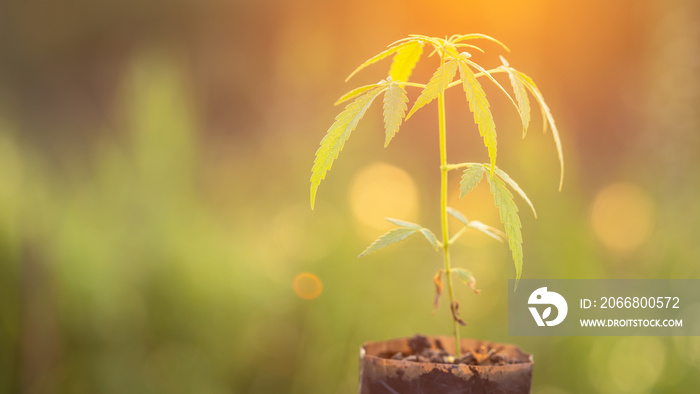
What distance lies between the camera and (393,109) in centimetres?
44

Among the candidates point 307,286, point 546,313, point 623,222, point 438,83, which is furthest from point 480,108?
point 623,222

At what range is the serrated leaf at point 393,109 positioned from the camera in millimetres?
432

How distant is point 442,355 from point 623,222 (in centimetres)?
88

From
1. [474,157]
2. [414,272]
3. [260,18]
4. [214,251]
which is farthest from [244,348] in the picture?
[260,18]

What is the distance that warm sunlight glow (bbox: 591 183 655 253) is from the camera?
1.22 m

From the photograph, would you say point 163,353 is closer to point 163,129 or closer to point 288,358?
point 288,358

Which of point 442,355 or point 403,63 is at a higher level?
point 403,63

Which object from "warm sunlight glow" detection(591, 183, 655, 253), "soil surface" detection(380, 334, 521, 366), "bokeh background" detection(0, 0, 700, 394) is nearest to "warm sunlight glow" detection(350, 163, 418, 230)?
"bokeh background" detection(0, 0, 700, 394)

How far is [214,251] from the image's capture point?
115 cm

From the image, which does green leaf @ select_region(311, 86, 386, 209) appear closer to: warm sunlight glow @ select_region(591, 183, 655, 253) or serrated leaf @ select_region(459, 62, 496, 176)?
serrated leaf @ select_region(459, 62, 496, 176)

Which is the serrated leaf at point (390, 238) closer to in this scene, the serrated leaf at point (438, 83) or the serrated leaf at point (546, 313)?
the serrated leaf at point (438, 83)

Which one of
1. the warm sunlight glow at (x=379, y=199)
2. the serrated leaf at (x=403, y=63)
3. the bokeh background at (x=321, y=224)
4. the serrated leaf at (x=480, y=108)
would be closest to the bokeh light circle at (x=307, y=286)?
the bokeh background at (x=321, y=224)

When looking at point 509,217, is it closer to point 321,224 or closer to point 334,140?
point 334,140

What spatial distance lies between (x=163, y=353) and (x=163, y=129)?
46 centimetres
